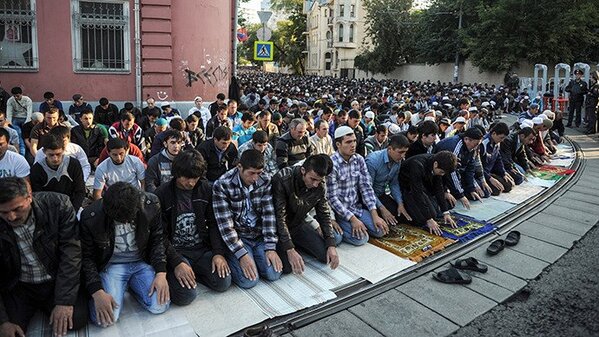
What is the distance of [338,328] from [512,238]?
2951mm

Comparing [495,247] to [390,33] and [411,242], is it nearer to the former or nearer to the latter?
[411,242]

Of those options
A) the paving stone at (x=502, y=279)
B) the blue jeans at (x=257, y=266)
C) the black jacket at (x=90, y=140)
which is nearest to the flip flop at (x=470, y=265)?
the paving stone at (x=502, y=279)

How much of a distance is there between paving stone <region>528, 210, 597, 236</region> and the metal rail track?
15 cm

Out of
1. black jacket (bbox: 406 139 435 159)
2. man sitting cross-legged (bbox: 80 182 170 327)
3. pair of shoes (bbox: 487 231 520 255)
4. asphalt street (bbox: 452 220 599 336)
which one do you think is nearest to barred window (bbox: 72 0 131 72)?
black jacket (bbox: 406 139 435 159)

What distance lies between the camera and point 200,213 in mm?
4238

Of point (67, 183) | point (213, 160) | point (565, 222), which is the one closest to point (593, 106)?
point (565, 222)

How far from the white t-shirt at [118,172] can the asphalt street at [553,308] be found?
13.2ft

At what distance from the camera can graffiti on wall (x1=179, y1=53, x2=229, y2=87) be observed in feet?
41.1

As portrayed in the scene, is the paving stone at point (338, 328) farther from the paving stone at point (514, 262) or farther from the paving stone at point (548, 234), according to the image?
the paving stone at point (548, 234)

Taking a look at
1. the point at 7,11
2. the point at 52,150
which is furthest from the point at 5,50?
the point at 52,150

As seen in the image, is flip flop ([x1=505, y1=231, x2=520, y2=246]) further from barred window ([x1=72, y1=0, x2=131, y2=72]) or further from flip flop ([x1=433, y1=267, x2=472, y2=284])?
barred window ([x1=72, y1=0, x2=131, y2=72])

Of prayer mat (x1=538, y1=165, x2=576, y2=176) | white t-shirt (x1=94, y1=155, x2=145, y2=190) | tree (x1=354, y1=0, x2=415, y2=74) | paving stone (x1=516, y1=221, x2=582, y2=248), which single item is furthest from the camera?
tree (x1=354, y1=0, x2=415, y2=74)

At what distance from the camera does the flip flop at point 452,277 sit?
14.3 ft

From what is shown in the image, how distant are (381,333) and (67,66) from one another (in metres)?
11.1
